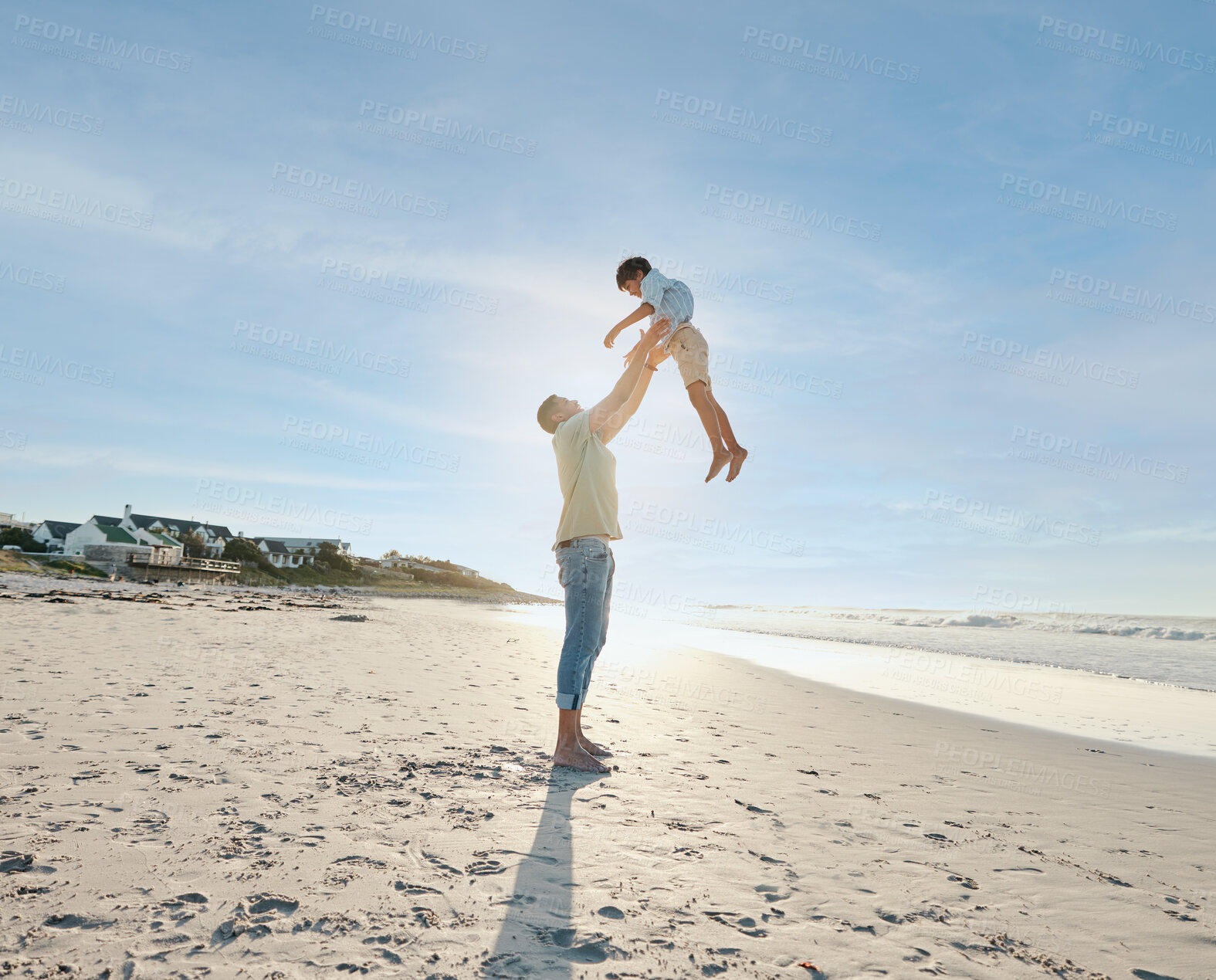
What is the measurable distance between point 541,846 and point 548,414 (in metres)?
2.98

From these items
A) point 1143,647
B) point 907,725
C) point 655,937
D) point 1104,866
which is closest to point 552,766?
point 655,937

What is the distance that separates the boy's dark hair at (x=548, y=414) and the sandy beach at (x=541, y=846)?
2349 mm

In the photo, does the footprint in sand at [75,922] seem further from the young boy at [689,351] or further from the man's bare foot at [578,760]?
the young boy at [689,351]

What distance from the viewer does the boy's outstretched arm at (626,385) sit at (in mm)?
4277

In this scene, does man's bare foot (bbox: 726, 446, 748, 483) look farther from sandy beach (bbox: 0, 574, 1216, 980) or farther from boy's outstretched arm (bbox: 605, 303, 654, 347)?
sandy beach (bbox: 0, 574, 1216, 980)

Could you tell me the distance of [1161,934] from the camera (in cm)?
259

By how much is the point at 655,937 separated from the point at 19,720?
181 inches

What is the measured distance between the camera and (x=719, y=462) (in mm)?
4609

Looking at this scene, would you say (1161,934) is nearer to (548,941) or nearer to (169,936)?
(548,941)

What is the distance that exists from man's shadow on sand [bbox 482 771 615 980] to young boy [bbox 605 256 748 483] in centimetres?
245

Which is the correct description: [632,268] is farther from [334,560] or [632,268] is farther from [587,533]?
[334,560]

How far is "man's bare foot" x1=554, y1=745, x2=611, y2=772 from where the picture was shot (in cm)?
421

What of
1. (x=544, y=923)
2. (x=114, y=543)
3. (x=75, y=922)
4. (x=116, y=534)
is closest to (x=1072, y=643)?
(x=544, y=923)

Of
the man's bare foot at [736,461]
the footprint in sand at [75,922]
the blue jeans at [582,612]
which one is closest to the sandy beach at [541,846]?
the footprint in sand at [75,922]
